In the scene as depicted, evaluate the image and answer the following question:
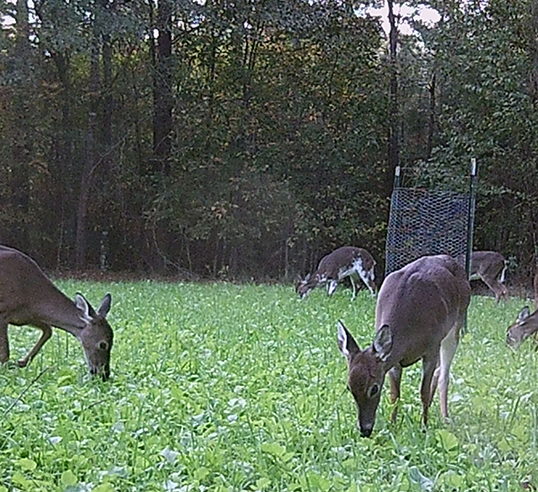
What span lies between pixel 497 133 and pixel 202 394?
1078 centimetres

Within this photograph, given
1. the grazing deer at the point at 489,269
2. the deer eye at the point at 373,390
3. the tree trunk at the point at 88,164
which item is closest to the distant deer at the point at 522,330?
the deer eye at the point at 373,390

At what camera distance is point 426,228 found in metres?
9.77

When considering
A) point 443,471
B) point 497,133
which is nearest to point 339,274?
point 497,133

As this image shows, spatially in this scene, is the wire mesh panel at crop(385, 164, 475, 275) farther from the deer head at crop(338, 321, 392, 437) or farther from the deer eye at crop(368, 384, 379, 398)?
the deer eye at crop(368, 384, 379, 398)

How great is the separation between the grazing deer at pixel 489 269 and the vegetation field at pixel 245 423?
17.3 ft

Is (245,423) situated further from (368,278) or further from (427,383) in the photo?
(368,278)

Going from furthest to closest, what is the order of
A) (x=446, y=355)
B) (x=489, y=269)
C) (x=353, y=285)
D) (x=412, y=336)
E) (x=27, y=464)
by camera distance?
(x=353, y=285) → (x=489, y=269) → (x=446, y=355) → (x=412, y=336) → (x=27, y=464)

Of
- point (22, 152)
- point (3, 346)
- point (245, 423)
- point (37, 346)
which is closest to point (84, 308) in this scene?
point (37, 346)

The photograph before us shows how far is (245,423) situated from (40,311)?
7.06 feet

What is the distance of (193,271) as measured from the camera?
50.8ft

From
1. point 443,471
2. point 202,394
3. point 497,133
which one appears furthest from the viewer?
point 497,133

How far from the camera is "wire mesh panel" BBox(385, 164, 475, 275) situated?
9641 millimetres

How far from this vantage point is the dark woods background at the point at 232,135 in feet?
49.4

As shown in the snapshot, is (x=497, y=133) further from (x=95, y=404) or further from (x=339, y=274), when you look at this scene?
(x=95, y=404)
